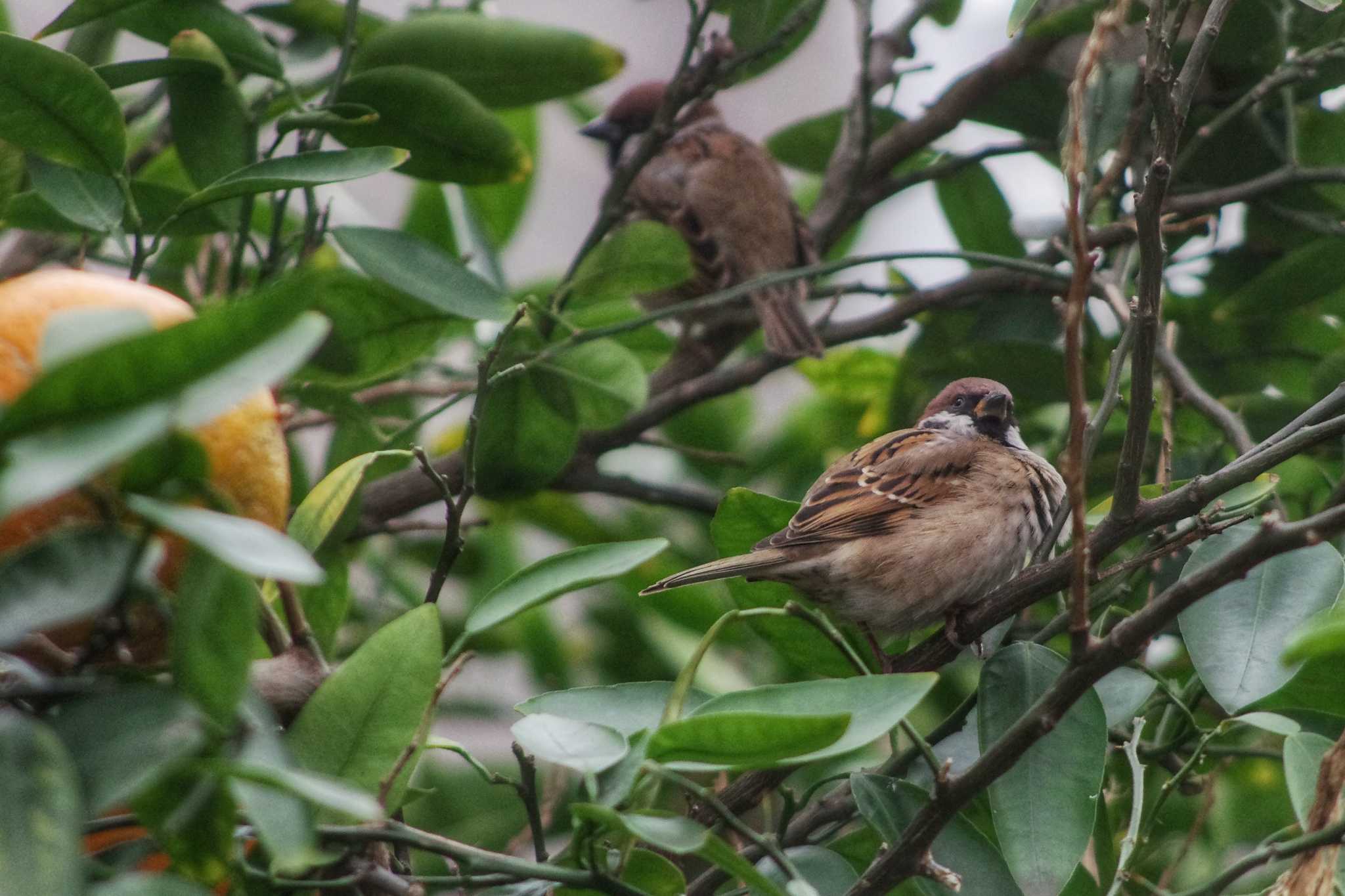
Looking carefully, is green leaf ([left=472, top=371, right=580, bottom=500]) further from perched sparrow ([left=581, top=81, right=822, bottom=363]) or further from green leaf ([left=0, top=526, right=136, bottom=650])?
perched sparrow ([left=581, top=81, right=822, bottom=363])

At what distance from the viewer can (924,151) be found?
218 centimetres

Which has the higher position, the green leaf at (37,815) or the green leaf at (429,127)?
the green leaf at (429,127)

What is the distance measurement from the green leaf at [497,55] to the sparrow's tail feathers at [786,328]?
1.65 feet

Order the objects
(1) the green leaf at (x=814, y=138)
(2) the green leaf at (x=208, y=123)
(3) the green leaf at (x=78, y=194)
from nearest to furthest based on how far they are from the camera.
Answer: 1. (3) the green leaf at (x=78, y=194)
2. (2) the green leaf at (x=208, y=123)
3. (1) the green leaf at (x=814, y=138)

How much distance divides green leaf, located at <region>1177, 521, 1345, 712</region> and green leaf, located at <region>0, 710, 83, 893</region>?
0.74 metres

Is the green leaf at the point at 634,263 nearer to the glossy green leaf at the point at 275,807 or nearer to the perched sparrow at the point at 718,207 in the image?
the perched sparrow at the point at 718,207

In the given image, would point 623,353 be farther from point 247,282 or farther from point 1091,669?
point 1091,669

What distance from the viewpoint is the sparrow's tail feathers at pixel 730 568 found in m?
1.39

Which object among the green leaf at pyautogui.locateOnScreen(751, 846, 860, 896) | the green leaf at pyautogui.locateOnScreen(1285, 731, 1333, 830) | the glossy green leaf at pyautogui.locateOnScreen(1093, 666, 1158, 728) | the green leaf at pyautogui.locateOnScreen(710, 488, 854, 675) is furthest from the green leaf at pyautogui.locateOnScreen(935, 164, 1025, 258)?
the green leaf at pyautogui.locateOnScreen(751, 846, 860, 896)

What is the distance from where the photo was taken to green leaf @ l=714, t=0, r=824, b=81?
A: 173 cm

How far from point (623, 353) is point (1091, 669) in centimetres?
84

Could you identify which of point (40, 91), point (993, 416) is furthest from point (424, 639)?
point (993, 416)

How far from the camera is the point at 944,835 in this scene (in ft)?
3.20

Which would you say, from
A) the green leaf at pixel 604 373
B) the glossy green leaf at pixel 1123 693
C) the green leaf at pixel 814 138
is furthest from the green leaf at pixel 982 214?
the glossy green leaf at pixel 1123 693
